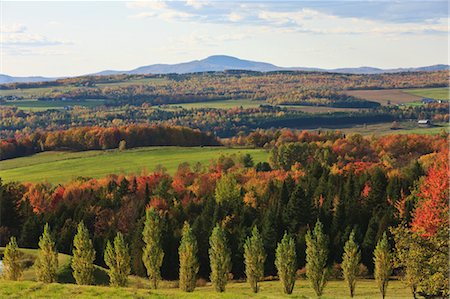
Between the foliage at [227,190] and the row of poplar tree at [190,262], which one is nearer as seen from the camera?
the row of poplar tree at [190,262]

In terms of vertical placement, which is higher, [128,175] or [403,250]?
[403,250]

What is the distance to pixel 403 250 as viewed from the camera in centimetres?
4362

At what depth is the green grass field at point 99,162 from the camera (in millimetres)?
143500

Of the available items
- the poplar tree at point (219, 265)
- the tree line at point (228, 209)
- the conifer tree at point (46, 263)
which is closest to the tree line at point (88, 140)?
the tree line at point (228, 209)

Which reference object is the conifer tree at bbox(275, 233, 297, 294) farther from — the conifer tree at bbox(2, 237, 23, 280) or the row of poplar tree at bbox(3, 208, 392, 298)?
the conifer tree at bbox(2, 237, 23, 280)

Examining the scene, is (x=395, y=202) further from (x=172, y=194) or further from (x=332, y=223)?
(x=172, y=194)

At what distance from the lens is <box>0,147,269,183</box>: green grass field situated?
471 feet

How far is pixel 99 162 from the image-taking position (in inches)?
6299

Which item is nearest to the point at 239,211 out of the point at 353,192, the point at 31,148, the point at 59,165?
the point at 353,192

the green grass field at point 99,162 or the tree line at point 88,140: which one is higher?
the tree line at point 88,140

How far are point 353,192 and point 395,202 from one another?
10091 millimetres

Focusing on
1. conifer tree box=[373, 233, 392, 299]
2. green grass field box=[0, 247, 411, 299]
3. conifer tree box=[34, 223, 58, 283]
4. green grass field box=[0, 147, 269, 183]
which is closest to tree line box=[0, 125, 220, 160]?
green grass field box=[0, 147, 269, 183]

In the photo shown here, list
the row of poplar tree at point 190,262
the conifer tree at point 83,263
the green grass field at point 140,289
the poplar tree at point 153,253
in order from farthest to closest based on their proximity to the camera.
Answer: the poplar tree at point 153,253 → the conifer tree at point 83,263 → the row of poplar tree at point 190,262 → the green grass field at point 140,289

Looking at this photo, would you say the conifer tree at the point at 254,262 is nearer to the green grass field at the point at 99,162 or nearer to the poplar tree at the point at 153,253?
the poplar tree at the point at 153,253
